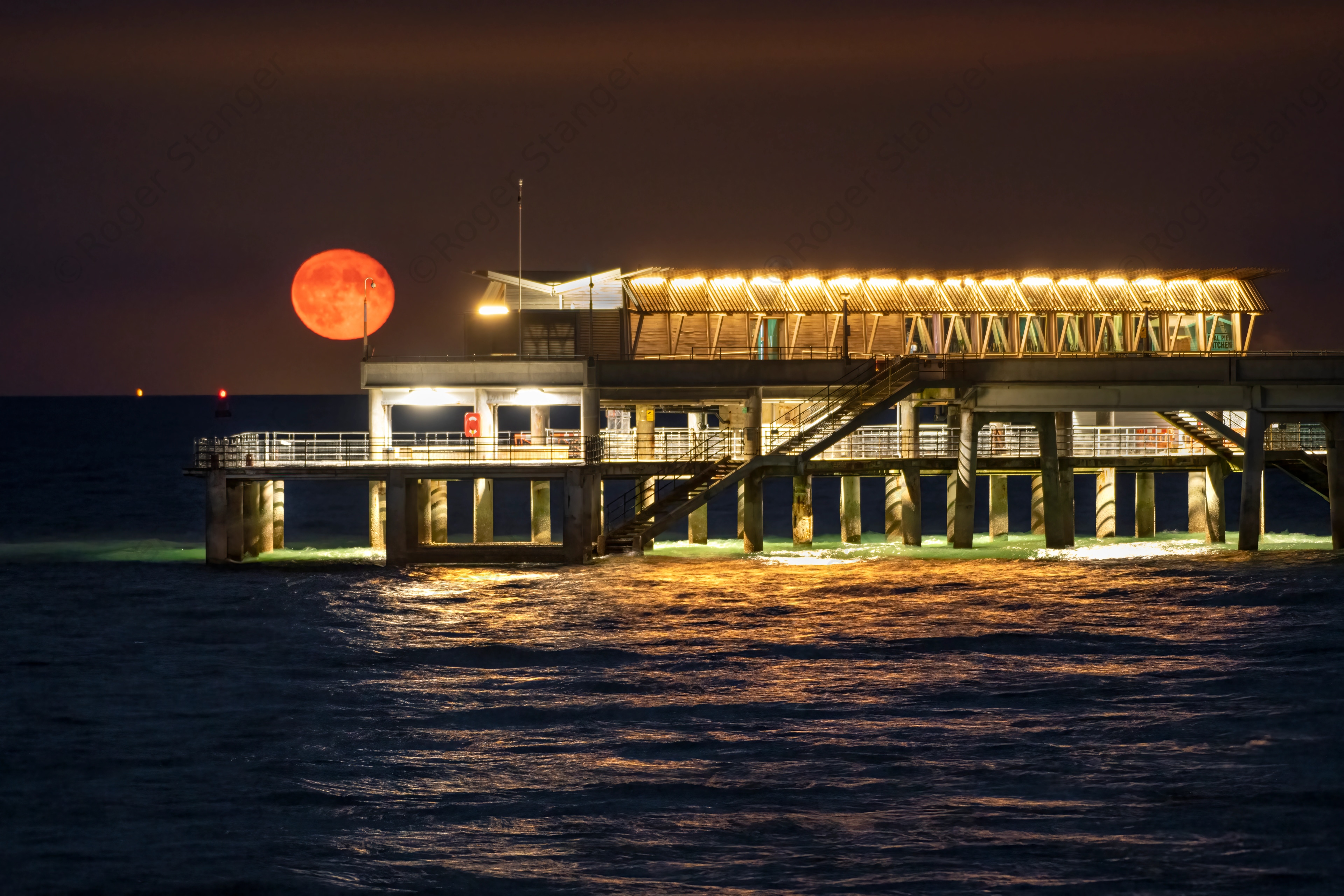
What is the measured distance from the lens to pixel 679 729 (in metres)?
30.6

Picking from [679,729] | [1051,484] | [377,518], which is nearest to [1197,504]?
[1051,484]

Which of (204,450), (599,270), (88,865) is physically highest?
(599,270)

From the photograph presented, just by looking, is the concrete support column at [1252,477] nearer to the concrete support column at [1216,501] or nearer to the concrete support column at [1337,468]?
the concrete support column at [1337,468]

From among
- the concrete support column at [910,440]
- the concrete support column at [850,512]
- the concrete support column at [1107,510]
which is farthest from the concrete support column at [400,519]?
the concrete support column at [1107,510]

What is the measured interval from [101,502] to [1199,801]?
10134 centimetres

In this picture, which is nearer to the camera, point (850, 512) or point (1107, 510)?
point (850, 512)

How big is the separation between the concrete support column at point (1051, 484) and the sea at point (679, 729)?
4.35m

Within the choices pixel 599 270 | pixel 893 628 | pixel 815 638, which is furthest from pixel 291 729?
pixel 599 270

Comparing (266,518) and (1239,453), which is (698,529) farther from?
(1239,453)

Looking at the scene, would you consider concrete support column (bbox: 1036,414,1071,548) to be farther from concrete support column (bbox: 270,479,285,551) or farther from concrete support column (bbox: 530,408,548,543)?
concrete support column (bbox: 270,479,285,551)

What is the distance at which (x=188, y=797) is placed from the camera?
26.2 m

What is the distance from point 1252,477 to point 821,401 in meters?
15.7

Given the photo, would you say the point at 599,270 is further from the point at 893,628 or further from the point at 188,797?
the point at 188,797

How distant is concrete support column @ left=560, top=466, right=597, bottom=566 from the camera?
55031mm
